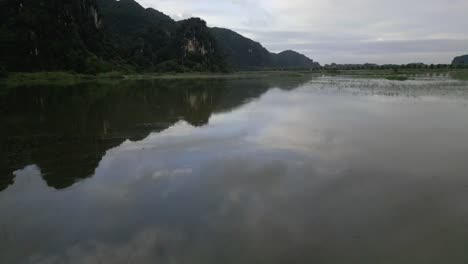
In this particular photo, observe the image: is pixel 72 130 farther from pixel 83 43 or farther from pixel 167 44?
pixel 167 44

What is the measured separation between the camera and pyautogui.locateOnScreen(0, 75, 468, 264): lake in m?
4.99

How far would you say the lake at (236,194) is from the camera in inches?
196

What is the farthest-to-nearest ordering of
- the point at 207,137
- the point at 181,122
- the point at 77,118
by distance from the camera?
the point at 77,118 < the point at 181,122 < the point at 207,137

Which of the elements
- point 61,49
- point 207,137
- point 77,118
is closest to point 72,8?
point 61,49

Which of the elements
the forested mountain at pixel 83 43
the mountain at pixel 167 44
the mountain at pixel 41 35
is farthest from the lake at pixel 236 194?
the mountain at pixel 167 44

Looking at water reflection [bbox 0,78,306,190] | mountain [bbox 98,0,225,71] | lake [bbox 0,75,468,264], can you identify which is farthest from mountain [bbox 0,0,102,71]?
lake [bbox 0,75,468,264]

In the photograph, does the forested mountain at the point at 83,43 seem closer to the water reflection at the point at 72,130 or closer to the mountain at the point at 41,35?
the mountain at the point at 41,35

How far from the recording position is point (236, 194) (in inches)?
277

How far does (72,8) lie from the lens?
88125 mm

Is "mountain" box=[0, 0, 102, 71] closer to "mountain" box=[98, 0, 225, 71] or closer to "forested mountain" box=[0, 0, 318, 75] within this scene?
"forested mountain" box=[0, 0, 318, 75]

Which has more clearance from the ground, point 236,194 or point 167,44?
point 167,44

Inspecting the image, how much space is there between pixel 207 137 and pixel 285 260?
819 centimetres

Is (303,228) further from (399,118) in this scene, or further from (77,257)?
(399,118)

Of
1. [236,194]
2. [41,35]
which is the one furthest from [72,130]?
[41,35]
